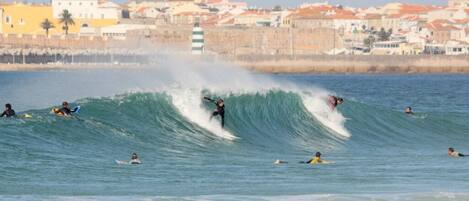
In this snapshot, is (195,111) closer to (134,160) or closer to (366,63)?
(134,160)

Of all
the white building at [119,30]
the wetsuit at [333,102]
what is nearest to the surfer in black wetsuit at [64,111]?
the wetsuit at [333,102]

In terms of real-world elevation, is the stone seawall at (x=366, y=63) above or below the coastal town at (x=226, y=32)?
below

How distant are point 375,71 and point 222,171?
77789 millimetres

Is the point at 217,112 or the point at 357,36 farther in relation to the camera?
the point at 357,36

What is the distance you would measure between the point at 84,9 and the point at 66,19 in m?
7.88

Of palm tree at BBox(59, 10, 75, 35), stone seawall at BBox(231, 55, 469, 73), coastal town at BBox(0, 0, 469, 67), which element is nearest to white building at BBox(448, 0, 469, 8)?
coastal town at BBox(0, 0, 469, 67)

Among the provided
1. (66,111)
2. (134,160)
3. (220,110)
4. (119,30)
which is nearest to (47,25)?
(119,30)

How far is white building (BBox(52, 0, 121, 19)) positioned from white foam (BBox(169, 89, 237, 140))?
9239 centimetres

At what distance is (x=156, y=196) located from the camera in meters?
16.2

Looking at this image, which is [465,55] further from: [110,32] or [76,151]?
[76,151]

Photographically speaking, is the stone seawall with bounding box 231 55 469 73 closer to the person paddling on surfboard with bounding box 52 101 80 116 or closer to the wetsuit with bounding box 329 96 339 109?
the wetsuit with bounding box 329 96 339 109

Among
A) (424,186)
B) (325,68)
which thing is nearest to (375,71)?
(325,68)

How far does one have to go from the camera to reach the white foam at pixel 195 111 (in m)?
24.5

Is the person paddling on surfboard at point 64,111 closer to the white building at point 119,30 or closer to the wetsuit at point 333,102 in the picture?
the wetsuit at point 333,102
